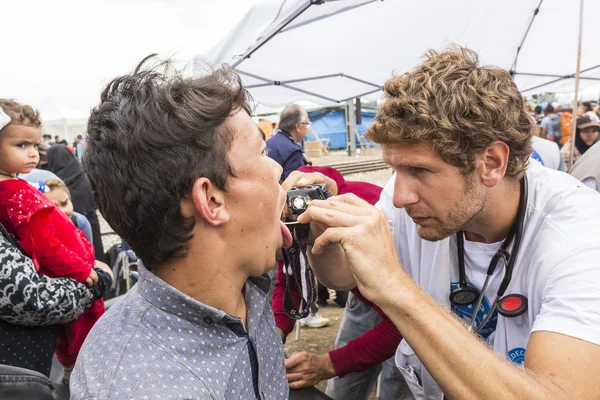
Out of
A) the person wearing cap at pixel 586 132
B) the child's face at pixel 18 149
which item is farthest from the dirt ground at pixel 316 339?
the person wearing cap at pixel 586 132

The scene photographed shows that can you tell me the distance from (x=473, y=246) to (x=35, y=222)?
2051 millimetres

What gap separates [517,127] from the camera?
1996 mm

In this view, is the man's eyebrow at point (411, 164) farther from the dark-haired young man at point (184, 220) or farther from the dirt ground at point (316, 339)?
the dirt ground at point (316, 339)

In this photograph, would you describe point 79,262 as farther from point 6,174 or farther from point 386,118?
point 386,118

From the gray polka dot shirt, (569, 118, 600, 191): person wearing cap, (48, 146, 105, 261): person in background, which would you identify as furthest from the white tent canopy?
the gray polka dot shirt

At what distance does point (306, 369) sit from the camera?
2.11 metres

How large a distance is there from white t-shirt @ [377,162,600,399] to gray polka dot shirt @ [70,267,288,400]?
91cm

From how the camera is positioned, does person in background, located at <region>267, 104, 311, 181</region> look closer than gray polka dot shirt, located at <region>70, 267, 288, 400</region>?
No

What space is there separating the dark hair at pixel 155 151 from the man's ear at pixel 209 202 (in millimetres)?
20

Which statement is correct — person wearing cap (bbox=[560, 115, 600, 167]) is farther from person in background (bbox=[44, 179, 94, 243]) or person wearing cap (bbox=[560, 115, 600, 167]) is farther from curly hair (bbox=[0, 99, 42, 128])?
curly hair (bbox=[0, 99, 42, 128])

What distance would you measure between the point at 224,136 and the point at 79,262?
1.45 meters

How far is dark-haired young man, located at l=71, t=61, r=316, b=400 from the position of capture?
124cm

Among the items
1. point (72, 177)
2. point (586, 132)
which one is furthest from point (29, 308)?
point (586, 132)

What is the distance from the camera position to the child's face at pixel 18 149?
252 cm
